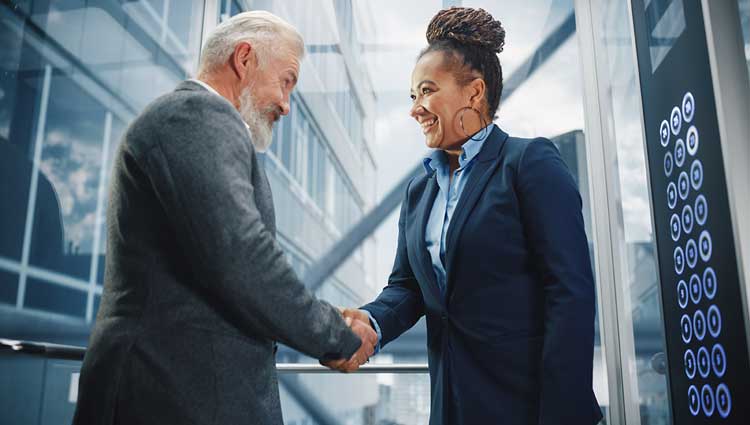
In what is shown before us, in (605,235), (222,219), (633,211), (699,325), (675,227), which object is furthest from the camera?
(605,235)

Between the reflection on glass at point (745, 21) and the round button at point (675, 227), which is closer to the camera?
the reflection on glass at point (745, 21)

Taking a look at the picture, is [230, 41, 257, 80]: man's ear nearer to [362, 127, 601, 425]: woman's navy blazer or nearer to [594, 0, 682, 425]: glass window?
[362, 127, 601, 425]: woman's navy blazer

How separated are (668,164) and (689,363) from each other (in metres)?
0.50

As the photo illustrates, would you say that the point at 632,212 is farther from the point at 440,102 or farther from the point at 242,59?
the point at 242,59

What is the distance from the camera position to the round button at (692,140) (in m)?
1.38

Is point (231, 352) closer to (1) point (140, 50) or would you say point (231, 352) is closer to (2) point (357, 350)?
(2) point (357, 350)

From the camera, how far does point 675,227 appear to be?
1.52m

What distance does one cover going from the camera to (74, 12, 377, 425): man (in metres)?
1.00

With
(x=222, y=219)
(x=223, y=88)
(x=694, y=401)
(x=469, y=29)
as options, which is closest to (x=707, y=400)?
(x=694, y=401)

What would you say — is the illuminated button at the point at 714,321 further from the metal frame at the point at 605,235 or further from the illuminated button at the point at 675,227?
the metal frame at the point at 605,235

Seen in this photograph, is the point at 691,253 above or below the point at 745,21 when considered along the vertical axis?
below

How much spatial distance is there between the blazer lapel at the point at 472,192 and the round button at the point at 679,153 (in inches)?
17.5

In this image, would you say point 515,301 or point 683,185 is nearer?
point 515,301

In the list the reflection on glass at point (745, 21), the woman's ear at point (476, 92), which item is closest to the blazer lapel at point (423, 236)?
the woman's ear at point (476, 92)
